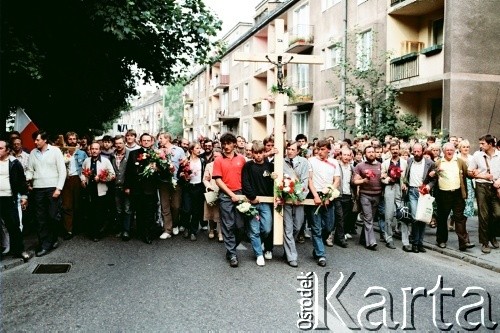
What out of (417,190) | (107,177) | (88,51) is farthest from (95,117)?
(417,190)

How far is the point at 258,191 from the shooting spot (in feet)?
27.1

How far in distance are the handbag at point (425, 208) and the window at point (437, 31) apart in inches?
487

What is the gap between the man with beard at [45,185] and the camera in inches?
355

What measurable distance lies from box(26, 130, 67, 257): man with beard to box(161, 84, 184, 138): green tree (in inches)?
2636

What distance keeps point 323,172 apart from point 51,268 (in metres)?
4.80

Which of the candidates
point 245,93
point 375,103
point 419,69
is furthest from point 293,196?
point 245,93

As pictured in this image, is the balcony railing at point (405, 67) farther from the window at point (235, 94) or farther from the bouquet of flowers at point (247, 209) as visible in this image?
the window at point (235, 94)

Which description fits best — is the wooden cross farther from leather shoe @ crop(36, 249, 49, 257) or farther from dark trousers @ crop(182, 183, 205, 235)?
leather shoe @ crop(36, 249, 49, 257)

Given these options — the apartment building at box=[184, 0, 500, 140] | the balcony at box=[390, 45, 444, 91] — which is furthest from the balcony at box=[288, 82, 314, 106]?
the balcony at box=[390, 45, 444, 91]

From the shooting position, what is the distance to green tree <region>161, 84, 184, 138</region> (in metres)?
76.2

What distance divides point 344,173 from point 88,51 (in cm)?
901

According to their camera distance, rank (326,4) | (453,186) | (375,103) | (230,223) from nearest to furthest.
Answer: (230,223), (453,186), (375,103), (326,4)

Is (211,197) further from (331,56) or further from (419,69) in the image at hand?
(331,56)

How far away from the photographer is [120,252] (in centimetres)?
913
